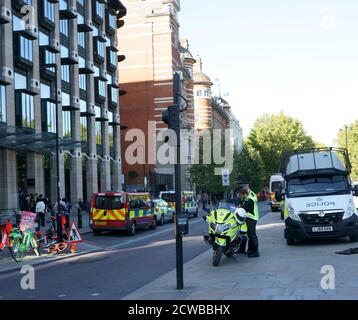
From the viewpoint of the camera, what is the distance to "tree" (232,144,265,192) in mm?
67500

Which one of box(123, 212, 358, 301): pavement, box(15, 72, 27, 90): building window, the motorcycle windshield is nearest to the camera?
box(123, 212, 358, 301): pavement

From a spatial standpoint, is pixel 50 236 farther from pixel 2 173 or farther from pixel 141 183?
pixel 141 183

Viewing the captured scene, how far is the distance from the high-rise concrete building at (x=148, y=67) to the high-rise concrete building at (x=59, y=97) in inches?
362

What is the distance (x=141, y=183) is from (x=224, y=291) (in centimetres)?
5120

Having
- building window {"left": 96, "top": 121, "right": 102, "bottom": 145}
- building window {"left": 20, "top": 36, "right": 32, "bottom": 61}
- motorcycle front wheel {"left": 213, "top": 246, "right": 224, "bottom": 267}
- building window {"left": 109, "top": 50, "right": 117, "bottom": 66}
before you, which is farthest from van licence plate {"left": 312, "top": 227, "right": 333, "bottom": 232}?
building window {"left": 109, "top": 50, "right": 117, "bottom": 66}

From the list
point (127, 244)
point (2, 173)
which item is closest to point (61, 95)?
point (2, 173)

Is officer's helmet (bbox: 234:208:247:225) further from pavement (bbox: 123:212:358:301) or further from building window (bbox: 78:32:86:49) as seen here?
building window (bbox: 78:32:86:49)

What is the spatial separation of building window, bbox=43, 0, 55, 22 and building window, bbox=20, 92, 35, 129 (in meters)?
6.01

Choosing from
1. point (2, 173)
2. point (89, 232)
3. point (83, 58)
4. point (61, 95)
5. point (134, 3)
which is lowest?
point (89, 232)

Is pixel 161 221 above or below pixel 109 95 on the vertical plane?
below

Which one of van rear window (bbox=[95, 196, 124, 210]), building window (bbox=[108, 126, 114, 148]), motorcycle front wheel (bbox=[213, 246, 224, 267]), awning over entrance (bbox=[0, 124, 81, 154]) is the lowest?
motorcycle front wheel (bbox=[213, 246, 224, 267])

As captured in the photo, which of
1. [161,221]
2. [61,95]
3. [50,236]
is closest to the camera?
[50,236]

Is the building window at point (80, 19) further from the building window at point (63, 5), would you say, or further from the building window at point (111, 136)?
the building window at point (111, 136)

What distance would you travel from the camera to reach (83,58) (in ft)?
144
